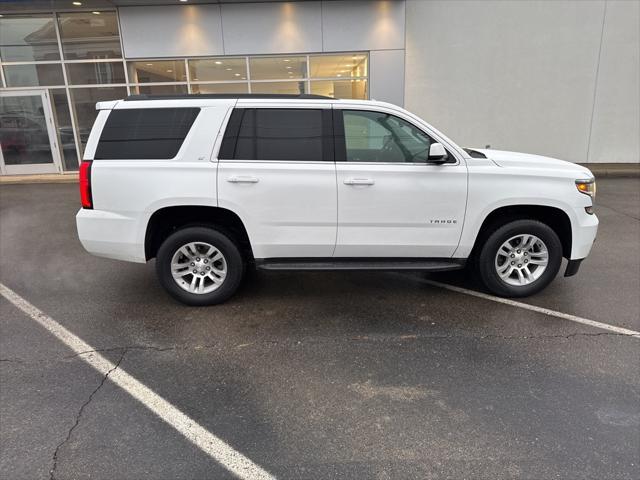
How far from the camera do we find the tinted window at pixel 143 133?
448 centimetres

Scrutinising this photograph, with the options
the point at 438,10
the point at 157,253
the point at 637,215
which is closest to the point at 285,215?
the point at 157,253

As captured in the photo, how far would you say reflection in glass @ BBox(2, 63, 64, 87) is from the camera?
13.5 m

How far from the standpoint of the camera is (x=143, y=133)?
14.7 feet

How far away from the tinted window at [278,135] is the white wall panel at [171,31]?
9.41 m

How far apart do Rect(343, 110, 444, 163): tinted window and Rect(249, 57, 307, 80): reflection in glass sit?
913 centimetres

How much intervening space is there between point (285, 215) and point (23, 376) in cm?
251

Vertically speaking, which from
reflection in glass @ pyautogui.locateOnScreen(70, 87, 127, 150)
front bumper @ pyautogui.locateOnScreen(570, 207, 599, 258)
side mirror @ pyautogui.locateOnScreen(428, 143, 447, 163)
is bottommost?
front bumper @ pyautogui.locateOnScreen(570, 207, 599, 258)

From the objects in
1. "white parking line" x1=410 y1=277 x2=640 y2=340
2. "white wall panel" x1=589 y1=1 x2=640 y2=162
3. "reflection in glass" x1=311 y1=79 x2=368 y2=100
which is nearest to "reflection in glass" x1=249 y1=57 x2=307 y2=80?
"reflection in glass" x1=311 y1=79 x2=368 y2=100

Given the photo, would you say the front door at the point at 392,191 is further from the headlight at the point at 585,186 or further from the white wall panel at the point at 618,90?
the white wall panel at the point at 618,90

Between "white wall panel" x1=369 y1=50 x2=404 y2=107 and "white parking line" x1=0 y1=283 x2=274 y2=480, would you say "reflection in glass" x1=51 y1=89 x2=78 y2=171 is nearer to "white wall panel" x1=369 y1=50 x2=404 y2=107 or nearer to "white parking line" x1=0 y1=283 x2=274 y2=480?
"white wall panel" x1=369 y1=50 x2=404 y2=107

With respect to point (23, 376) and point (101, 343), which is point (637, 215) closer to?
point (101, 343)

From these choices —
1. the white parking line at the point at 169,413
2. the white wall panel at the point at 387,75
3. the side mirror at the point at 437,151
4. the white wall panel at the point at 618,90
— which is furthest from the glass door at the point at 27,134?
the white wall panel at the point at 618,90

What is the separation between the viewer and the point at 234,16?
41.1 feet

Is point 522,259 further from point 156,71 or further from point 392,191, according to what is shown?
point 156,71
